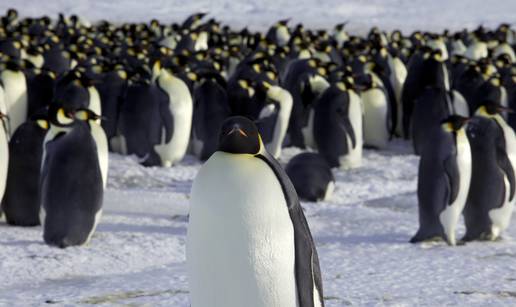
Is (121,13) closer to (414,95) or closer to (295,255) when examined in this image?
(414,95)

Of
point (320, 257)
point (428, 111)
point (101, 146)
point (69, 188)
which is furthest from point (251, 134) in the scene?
point (428, 111)

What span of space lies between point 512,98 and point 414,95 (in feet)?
4.25

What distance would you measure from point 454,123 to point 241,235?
283 cm

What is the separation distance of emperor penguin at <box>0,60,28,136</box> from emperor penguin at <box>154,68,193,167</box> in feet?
5.41

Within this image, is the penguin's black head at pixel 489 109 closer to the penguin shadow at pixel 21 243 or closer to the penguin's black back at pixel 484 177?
the penguin's black back at pixel 484 177

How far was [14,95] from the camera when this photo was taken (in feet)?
32.7

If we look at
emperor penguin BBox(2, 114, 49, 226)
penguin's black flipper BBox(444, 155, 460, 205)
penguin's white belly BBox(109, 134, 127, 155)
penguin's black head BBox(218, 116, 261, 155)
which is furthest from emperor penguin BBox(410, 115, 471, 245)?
penguin's white belly BBox(109, 134, 127, 155)

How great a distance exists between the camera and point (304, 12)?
29.9 meters

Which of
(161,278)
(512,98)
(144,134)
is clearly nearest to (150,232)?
(161,278)

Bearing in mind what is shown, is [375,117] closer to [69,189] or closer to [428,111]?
[428,111]

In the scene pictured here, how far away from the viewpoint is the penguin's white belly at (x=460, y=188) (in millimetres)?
5840

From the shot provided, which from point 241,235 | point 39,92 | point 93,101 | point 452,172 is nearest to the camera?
point 241,235

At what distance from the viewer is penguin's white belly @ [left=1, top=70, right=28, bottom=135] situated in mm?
9922

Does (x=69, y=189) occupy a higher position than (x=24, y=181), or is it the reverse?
(x=69, y=189)
